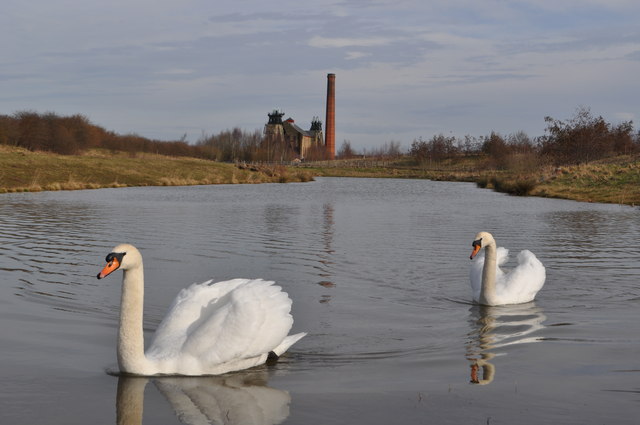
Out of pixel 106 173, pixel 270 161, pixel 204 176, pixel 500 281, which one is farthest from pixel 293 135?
pixel 500 281

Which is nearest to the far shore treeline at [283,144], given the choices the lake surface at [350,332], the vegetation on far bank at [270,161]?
the vegetation on far bank at [270,161]

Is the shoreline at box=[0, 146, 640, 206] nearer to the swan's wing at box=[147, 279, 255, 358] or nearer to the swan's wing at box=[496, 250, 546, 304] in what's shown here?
the swan's wing at box=[496, 250, 546, 304]

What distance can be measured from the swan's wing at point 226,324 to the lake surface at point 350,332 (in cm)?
29

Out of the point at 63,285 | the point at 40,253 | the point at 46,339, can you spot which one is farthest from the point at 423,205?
the point at 46,339

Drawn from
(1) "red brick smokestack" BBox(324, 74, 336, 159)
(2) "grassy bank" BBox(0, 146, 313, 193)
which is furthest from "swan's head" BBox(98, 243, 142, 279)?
(1) "red brick smokestack" BBox(324, 74, 336, 159)

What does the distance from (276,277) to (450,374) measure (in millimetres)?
6205

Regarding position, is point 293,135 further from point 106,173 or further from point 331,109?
point 106,173

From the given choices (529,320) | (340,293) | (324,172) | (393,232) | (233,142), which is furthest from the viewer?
(233,142)

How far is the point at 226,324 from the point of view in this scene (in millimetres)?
6609

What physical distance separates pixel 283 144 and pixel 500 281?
12759 cm

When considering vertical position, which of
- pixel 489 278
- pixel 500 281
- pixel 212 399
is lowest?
pixel 212 399

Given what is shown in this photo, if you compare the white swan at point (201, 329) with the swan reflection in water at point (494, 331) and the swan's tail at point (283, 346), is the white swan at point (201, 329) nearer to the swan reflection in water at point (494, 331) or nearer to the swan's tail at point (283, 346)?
the swan's tail at point (283, 346)

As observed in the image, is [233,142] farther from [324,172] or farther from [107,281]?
[107,281]

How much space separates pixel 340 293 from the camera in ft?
37.7
